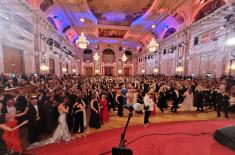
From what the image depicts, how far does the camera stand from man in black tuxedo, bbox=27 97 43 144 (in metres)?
4.27

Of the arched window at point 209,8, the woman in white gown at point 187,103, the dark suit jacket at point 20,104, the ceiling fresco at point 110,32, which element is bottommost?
the woman in white gown at point 187,103

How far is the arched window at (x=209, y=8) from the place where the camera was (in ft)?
37.3

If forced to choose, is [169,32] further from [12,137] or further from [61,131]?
[12,137]

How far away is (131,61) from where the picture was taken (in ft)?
125

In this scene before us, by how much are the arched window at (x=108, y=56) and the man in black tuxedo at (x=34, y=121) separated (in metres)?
31.2

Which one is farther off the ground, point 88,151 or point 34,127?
point 34,127

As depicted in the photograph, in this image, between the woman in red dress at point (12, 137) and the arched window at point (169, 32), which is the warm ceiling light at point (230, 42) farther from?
the woman in red dress at point (12, 137)

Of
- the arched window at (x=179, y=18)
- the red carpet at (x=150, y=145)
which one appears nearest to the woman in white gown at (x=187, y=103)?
the red carpet at (x=150, y=145)

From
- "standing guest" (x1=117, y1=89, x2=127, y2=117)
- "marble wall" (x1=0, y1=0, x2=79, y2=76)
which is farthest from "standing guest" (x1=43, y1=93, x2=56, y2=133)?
"marble wall" (x1=0, y1=0, x2=79, y2=76)

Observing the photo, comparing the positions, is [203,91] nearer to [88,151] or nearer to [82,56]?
[88,151]

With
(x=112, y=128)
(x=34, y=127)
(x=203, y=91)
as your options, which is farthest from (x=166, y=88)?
(x=34, y=127)

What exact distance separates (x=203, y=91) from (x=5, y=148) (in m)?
8.48

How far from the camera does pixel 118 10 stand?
16.2 metres

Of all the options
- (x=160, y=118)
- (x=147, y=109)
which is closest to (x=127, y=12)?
(x=160, y=118)
